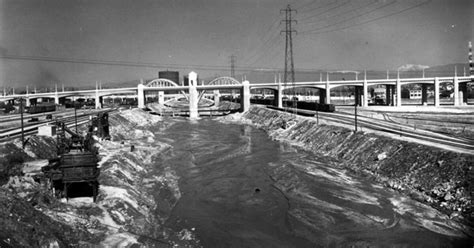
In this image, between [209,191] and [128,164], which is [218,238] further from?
[128,164]

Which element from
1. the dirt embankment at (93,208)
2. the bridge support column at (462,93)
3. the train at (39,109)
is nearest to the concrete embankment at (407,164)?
the dirt embankment at (93,208)

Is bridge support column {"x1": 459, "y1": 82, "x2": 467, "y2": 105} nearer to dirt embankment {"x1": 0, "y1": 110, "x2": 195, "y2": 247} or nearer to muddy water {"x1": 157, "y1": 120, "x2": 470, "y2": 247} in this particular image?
muddy water {"x1": 157, "y1": 120, "x2": 470, "y2": 247}

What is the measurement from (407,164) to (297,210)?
1191 centimetres

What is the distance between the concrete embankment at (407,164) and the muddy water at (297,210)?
1.29 m

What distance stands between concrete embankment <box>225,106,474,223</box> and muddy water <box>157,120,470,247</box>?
1.29 meters

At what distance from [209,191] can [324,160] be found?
16.4 m

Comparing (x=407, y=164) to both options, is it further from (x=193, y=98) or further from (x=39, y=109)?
(x=193, y=98)

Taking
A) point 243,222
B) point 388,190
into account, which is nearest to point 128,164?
point 243,222

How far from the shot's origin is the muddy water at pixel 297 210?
20.0 metres

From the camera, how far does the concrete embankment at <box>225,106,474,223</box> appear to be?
963 inches

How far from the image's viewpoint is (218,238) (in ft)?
66.4

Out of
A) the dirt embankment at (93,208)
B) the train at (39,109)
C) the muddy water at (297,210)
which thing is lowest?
the muddy water at (297,210)

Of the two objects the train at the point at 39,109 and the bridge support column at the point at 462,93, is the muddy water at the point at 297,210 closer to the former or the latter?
the train at the point at 39,109

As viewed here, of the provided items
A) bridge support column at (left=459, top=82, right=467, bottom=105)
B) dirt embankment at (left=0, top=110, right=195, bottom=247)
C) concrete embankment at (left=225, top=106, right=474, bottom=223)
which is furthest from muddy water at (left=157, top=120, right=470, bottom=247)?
bridge support column at (left=459, top=82, right=467, bottom=105)
